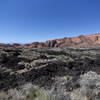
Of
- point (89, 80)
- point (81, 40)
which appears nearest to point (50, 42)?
point (81, 40)

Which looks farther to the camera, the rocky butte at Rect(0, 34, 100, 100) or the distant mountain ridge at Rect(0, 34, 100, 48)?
the distant mountain ridge at Rect(0, 34, 100, 48)

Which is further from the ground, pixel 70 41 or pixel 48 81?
pixel 70 41

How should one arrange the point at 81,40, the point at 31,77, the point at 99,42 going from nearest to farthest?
1. the point at 31,77
2. the point at 99,42
3. the point at 81,40

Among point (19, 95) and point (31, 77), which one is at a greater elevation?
point (19, 95)

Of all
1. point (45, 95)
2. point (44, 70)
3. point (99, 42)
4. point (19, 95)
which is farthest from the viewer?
point (99, 42)

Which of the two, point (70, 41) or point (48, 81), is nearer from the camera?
point (48, 81)

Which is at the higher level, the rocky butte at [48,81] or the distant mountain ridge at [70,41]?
the distant mountain ridge at [70,41]

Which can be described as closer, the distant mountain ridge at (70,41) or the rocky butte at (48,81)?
the rocky butte at (48,81)

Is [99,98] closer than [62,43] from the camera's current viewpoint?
Yes

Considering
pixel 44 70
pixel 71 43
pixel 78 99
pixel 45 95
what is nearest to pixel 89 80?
pixel 78 99

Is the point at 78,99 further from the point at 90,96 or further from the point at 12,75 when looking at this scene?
the point at 12,75

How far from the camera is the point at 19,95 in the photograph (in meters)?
3.85

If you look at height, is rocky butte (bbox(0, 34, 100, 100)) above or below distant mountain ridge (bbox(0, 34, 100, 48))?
below

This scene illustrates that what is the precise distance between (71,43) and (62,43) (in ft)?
13.3
